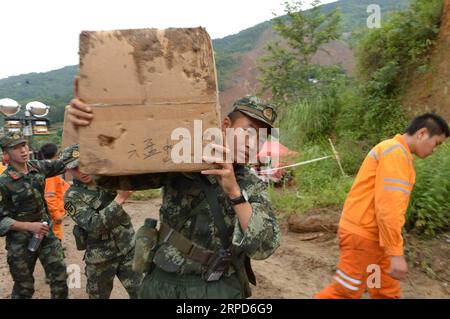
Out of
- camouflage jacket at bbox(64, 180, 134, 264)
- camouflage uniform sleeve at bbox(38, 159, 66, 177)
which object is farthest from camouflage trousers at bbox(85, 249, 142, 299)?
camouflage uniform sleeve at bbox(38, 159, 66, 177)

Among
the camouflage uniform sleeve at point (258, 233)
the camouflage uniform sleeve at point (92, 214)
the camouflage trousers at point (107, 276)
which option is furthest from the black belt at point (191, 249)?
the camouflage trousers at point (107, 276)

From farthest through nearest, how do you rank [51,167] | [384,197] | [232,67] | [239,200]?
[232,67] < [51,167] < [384,197] < [239,200]

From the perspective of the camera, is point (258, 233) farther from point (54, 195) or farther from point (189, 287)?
point (54, 195)

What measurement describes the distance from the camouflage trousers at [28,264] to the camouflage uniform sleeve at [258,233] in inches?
105

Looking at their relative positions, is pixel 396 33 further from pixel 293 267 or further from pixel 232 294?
pixel 232 294

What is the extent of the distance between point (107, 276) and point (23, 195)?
1.18 metres

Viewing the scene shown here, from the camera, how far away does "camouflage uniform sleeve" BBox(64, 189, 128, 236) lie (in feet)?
8.58

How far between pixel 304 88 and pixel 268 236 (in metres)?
10.2

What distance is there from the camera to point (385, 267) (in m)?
2.62

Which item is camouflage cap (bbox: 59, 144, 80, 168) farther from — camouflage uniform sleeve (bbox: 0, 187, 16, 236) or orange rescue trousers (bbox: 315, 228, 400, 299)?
orange rescue trousers (bbox: 315, 228, 400, 299)

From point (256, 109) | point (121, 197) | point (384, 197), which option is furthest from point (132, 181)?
point (384, 197)

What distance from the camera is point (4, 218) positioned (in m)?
3.27

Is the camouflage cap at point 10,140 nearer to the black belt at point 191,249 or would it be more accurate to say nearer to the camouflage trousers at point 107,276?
the camouflage trousers at point 107,276
